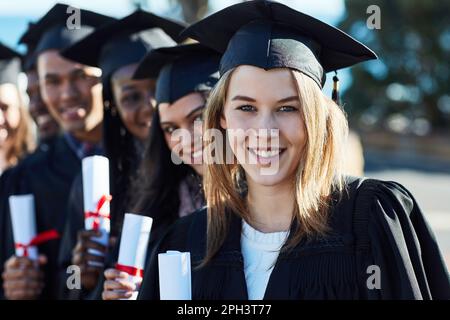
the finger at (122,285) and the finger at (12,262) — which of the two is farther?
the finger at (12,262)

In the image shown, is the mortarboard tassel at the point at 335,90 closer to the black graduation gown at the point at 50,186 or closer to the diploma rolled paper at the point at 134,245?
the diploma rolled paper at the point at 134,245

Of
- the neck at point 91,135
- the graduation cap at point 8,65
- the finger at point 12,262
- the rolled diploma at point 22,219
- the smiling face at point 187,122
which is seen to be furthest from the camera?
the graduation cap at point 8,65

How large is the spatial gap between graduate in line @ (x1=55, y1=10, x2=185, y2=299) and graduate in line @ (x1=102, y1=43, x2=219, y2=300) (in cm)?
23

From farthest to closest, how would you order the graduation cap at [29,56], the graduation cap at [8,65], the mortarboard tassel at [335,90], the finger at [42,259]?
the graduation cap at [29,56]
the graduation cap at [8,65]
the finger at [42,259]
the mortarboard tassel at [335,90]

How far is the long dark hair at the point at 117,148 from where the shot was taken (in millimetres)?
3840

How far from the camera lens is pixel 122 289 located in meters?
2.91

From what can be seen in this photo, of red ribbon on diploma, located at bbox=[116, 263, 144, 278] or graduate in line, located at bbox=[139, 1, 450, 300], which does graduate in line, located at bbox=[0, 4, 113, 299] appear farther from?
graduate in line, located at bbox=[139, 1, 450, 300]

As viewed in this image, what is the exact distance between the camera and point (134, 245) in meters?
2.89

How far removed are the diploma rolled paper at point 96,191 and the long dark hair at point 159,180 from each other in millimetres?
238

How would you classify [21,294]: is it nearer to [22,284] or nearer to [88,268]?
[22,284]

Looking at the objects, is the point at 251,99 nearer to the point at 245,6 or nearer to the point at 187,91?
the point at 245,6

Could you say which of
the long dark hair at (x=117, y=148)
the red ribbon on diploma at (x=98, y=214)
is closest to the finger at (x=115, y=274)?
the red ribbon on diploma at (x=98, y=214)
